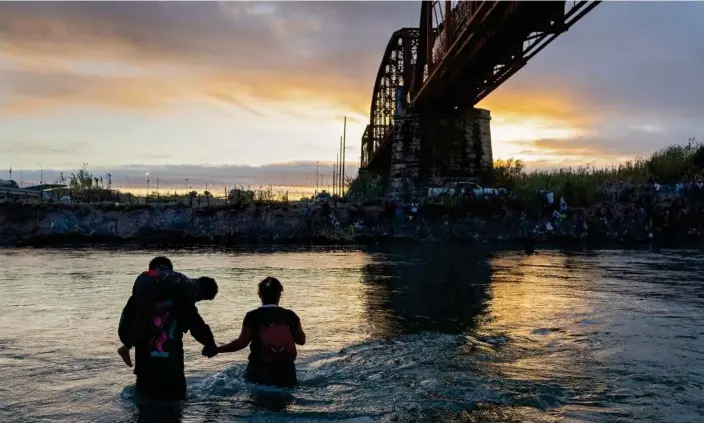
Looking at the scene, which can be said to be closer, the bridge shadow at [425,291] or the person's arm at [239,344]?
the person's arm at [239,344]

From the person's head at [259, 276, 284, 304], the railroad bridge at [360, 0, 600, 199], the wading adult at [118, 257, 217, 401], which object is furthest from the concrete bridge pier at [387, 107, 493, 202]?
the wading adult at [118, 257, 217, 401]

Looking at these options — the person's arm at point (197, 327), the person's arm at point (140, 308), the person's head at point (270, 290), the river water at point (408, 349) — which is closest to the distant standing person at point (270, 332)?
the person's head at point (270, 290)

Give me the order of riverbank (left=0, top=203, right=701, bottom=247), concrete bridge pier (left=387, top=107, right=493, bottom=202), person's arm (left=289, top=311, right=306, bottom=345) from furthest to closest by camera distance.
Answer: concrete bridge pier (left=387, top=107, right=493, bottom=202), riverbank (left=0, top=203, right=701, bottom=247), person's arm (left=289, top=311, right=306, bottom=345)

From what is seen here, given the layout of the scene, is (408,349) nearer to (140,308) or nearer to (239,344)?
(239,344)

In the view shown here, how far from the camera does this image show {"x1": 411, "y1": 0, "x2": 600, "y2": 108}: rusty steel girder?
25.0 metres

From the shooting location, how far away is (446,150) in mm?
40969

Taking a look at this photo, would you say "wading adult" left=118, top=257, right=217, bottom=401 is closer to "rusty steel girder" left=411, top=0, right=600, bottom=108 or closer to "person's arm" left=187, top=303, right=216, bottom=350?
"person's arm" left=187, top=303, right=216, bottom=350

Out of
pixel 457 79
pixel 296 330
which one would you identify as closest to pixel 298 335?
pixel 296 330

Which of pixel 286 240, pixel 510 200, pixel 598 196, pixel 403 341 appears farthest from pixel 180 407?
pixel 598 196

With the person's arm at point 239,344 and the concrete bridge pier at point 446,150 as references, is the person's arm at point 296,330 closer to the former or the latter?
the person's arm at point 239,344

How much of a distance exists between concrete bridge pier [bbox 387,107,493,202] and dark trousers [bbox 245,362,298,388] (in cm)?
3306

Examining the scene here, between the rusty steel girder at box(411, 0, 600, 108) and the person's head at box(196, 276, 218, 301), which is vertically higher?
the rusty steel girder at box(411, 0, 600, 108)

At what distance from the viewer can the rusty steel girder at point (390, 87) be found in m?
57.2

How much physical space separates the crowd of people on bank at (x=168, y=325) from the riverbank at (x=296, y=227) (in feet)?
88.9
